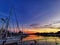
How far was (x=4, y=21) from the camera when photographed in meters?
21.8

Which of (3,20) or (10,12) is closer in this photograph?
(10,12)

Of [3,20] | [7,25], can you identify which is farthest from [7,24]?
[3,20]

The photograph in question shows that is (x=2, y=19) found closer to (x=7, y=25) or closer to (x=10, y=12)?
(x=7, y=25)

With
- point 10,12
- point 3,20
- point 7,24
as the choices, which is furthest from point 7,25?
point 10,12

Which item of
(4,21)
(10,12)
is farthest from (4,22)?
(10,12)

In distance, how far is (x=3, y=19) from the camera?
858 inches

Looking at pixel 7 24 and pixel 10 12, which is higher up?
pixel 10 12

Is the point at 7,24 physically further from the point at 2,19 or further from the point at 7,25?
the point at 2,19

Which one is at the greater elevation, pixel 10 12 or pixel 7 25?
pixel 10 12

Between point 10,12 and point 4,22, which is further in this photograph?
point 4,22

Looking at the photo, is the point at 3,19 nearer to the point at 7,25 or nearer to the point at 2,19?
the point at 2,19

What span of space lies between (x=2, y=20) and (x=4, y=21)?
1.43ft

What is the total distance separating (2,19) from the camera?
2152 centimetres

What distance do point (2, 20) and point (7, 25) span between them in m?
1.70
